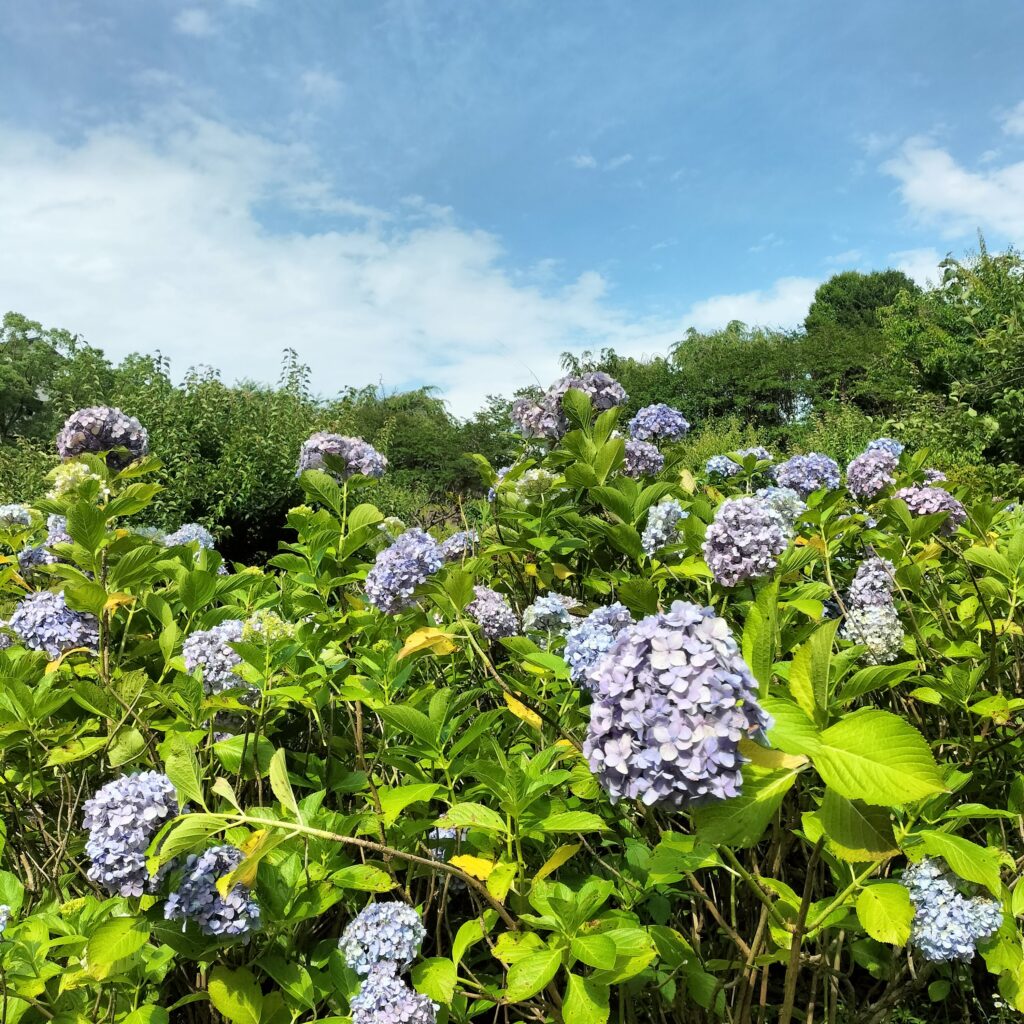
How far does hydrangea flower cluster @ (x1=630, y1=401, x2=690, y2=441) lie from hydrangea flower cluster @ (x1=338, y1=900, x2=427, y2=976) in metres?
2.45

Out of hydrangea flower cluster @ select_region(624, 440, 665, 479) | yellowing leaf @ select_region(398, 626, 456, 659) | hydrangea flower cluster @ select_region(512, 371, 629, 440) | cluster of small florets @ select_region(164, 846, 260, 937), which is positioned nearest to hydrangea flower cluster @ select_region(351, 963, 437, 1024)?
cluster of small florets @ select_region(164, 846, 260, 937)

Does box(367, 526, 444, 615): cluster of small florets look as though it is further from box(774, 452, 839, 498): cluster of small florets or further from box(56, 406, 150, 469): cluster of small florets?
box(774, 452, 839, 498): cluster of small florets

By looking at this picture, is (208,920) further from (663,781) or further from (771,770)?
(771,770)

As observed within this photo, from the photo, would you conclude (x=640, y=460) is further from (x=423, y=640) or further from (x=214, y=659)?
(x=214, y=659)

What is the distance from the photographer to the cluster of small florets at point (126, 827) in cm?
139

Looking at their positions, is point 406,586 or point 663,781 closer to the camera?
point 663,781

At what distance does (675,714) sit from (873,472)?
2.45 m

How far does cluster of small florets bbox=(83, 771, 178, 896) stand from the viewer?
54.6 inches

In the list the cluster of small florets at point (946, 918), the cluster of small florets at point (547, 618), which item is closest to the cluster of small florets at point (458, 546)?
the cluster of small florets at point (547, 618)

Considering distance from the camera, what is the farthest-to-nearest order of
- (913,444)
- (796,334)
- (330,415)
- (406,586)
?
(796,334) → (330,415) → (913,444) → (406,586)

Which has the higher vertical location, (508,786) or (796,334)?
(796,334)

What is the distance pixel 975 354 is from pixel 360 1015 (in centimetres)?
1158

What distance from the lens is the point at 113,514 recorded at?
2184 mm

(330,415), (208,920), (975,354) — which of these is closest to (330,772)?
(208,920)
